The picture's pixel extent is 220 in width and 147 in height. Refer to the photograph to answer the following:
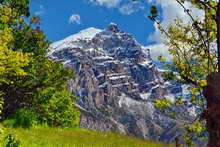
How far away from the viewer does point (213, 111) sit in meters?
3.74

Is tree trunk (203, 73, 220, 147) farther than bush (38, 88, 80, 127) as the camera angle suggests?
No

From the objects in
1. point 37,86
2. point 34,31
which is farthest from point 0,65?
point 37,86

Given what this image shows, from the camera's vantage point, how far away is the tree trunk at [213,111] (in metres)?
3.73

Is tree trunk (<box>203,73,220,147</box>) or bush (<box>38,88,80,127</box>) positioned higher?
bush (<box>38,88,80,127</box>)

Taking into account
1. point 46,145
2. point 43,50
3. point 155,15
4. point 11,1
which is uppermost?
point 43,50

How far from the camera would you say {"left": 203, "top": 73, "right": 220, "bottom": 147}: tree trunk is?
373cm

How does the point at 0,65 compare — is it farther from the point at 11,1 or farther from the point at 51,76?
the point at 51,76

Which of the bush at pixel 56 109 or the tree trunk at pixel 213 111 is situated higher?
the bush at pixel 56 109

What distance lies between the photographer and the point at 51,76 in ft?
147

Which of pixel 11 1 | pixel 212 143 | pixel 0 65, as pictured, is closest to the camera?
pixel 212 143

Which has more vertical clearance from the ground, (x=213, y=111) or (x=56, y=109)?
(x=56, y=109)

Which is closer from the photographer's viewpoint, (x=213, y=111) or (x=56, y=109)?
(x=213, y=111)

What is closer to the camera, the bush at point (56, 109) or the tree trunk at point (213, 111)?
the tree trunk at point (213, 111)

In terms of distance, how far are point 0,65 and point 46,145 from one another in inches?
178
